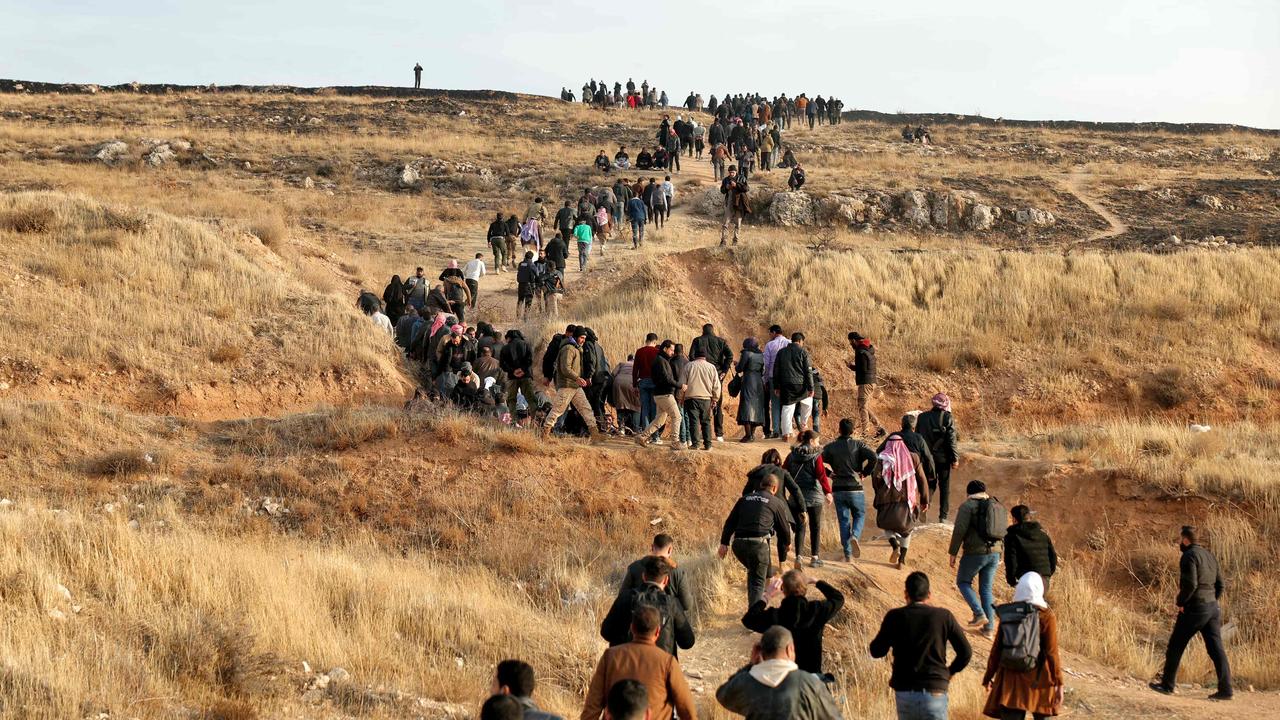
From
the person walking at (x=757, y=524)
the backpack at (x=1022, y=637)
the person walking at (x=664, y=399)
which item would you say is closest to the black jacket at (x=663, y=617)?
the backpack at (x=1022, y=637)

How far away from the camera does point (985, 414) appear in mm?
21438

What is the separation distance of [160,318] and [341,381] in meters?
3.21

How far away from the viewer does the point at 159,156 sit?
1574 inches

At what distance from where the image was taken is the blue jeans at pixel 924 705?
692 cm

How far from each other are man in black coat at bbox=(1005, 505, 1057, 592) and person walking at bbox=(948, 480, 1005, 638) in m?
0.31

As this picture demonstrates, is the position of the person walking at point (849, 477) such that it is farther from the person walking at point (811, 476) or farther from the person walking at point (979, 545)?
the person walking at point (979, 545)

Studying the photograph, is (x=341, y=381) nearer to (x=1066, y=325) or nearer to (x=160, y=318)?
(x=160, y=318)

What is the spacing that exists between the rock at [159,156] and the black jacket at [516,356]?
2760 cm

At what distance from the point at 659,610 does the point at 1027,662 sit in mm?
2389

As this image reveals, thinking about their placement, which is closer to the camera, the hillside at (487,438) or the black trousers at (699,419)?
the hillside at (487,438)

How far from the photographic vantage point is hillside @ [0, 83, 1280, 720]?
9102mm

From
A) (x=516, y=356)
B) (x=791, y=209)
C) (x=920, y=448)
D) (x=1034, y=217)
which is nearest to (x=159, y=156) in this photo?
(x=791, y=209)

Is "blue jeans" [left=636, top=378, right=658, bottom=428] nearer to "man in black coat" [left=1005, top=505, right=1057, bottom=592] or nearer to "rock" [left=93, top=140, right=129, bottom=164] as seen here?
"man in black coat" [left=1005, top=505, right=1057, bottom=592]

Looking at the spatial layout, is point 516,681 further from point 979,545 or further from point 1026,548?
point 979,545
